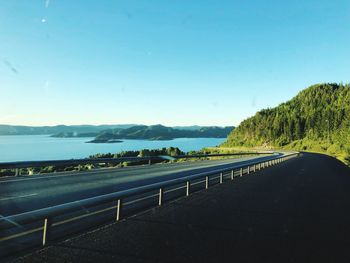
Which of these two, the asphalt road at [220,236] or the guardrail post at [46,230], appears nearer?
the asphalt road at [220,236]

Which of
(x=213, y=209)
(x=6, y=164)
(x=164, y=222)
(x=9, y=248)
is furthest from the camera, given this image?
(x=6, y=164)

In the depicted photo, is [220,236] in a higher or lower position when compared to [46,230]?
lower

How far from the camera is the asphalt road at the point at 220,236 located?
515cm

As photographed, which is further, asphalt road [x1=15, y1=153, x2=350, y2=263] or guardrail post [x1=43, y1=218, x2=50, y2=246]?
guardrail post [x1=43, y1=218, x2=50, y2=246]

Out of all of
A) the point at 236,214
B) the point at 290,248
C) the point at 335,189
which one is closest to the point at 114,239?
the point at 290,248

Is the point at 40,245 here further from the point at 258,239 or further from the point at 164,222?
the point at 258,239

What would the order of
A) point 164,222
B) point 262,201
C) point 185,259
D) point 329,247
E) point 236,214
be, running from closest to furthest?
point 185,259
point 329,247
point 164,222
point 236,214
point 262,201

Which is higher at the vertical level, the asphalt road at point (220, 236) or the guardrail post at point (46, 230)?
the guardrail post at point (46, 230)

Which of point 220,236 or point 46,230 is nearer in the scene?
point 46,230

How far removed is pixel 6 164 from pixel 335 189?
14.2 meters

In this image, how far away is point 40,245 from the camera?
5.64 m

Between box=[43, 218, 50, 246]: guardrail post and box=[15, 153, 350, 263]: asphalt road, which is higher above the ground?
box=[43, 218, 50, 246]: guardrail post

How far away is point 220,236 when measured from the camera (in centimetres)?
638

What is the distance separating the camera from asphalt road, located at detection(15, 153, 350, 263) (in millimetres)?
5152
